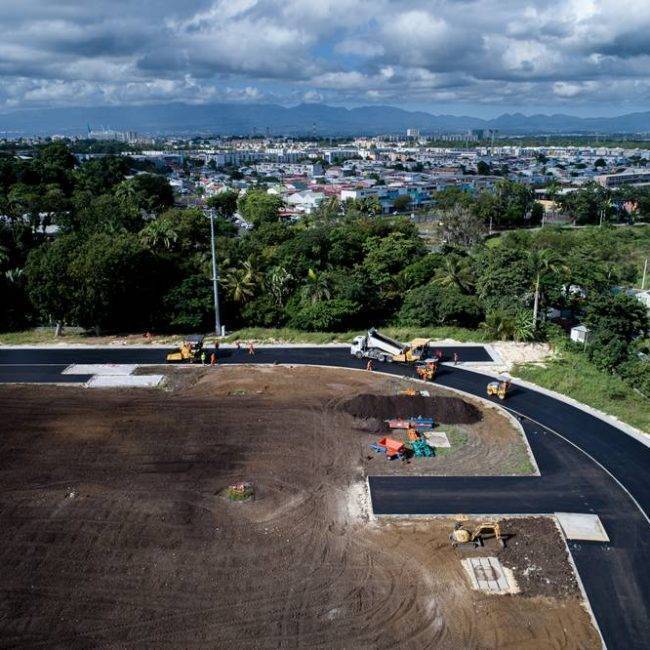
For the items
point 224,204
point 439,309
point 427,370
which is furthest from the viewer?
point 224,204

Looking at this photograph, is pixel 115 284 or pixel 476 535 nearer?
pixel 476 535

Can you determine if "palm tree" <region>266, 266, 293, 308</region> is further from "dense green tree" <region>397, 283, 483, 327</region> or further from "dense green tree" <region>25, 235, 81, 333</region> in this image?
"dense green tree" <region>25, 235, 81, 333</region>

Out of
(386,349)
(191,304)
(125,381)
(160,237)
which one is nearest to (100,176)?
(160,237)

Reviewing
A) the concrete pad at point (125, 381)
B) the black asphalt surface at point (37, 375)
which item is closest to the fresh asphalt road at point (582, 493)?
the black asphalt surface at point (37, 375)

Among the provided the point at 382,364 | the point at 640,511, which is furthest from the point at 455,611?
the point at 382,364

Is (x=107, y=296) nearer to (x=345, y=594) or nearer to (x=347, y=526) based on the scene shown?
(x=347, y=526)

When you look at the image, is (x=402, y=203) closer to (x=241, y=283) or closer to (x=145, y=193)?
(x=145, y=193)

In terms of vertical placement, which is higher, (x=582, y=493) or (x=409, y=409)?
(x=409, y=409)
